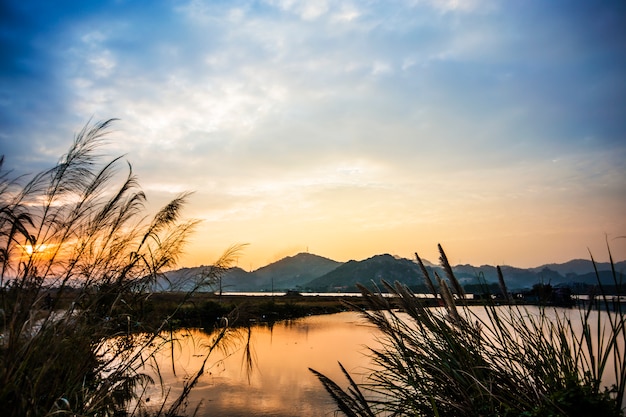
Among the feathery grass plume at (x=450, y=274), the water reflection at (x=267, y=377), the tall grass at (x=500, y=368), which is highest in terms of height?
the feathery grass plume at (x=450, y=274)

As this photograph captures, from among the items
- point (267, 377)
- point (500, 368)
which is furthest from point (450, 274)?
point (267, 377)

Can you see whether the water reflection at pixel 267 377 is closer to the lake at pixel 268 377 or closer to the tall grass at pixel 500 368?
the lake at pixel 268 377

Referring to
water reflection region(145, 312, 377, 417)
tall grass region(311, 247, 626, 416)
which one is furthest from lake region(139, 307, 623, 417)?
tall grass region(311, 247, 626, 416)

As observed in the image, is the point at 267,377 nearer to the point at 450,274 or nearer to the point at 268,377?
the point at 268,377

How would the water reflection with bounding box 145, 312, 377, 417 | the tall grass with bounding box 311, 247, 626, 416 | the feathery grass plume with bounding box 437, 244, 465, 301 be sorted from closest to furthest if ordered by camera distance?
1. the tall grass with bounding box 311, 247, 626, 416
2. the feathery grass plume with bounding box 437, 244, 465, 301
3. the water reflection with bounding box 145, 312, 377, 417

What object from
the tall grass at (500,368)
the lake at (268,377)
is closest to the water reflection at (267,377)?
the lake at (268,377)

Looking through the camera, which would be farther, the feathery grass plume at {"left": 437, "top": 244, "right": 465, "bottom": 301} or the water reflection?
the water reflection

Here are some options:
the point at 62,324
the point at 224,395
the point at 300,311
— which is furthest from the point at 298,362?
the point at 300,311

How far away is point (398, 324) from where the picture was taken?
13.8ft

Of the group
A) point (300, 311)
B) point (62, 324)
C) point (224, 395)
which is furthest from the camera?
point (300, 311)

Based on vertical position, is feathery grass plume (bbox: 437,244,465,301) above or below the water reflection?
above

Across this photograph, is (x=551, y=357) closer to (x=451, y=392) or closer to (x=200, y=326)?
(x=451, y=392)

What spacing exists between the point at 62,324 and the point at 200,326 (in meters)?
29.2

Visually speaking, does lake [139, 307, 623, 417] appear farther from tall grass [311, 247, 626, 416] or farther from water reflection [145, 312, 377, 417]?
tall grass [311, 247, 626, 416]
